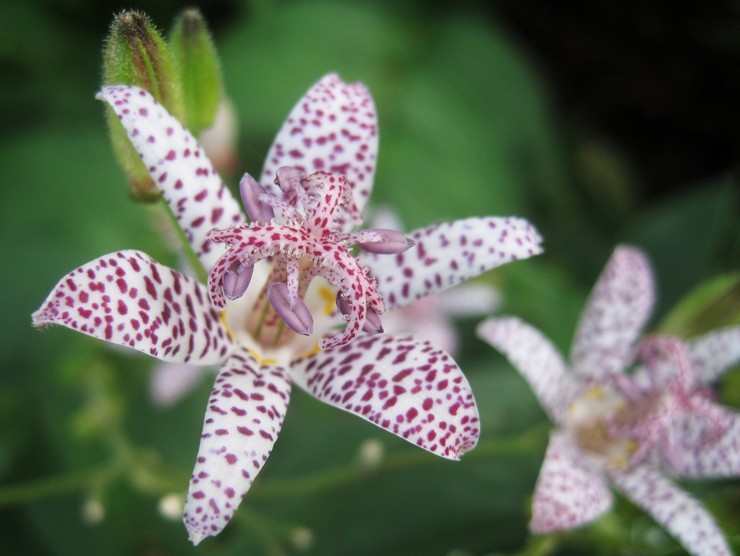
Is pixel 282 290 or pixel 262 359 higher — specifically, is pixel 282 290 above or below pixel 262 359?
above

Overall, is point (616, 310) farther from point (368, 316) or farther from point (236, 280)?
point (236, 280)

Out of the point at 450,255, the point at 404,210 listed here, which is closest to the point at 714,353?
the point at 450,255

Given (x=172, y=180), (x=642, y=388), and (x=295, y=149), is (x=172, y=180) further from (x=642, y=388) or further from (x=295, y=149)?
(x=642, y=388)

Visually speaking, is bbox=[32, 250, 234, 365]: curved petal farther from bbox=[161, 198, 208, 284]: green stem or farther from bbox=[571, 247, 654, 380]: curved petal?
bbox=[571, 247, 654, 380]: curved petal

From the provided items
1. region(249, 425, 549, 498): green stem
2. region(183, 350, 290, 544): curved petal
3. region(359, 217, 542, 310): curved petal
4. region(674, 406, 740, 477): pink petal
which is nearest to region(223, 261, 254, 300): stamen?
region(183, 350, 290, 544): curved petal

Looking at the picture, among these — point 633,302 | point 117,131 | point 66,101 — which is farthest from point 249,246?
point 66,101

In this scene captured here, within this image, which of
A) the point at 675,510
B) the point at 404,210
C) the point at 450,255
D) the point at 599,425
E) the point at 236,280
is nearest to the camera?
the point at 236,280
